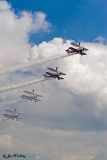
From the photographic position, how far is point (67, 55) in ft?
616

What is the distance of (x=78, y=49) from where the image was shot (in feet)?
632

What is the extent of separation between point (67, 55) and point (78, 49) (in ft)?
34.2
